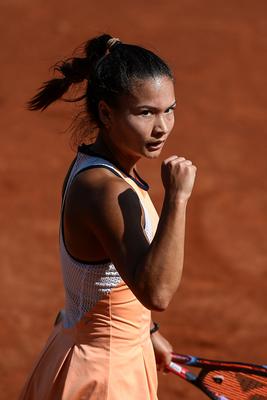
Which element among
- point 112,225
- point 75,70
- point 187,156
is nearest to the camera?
point 112,225

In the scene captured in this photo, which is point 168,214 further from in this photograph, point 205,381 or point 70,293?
point 205,381

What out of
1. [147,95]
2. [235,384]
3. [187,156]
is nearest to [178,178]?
[147,95]

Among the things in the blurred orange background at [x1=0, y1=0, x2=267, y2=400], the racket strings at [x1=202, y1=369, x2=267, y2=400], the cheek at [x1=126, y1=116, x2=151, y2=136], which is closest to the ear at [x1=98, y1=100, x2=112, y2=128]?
the cheek at [x1=126, y1=116, x2=151, y2=136]

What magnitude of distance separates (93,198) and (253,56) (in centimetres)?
765

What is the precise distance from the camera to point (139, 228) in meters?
2.67

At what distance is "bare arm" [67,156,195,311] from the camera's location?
255 centimetres

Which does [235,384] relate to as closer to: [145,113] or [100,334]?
[100,334]

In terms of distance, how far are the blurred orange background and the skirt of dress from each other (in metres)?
2.31

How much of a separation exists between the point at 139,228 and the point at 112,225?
77 mm

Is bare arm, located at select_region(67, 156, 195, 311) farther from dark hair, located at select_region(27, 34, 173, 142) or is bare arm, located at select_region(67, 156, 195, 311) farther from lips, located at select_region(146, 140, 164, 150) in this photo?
dark hair, located at select_region(27, 34, 173, 142)

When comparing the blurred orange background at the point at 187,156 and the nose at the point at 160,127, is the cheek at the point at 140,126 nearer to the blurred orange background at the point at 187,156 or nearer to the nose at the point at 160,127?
the nose at the point at 160,127

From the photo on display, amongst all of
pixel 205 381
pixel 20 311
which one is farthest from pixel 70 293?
pixel 20 311

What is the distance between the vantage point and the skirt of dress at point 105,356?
2.90 metres

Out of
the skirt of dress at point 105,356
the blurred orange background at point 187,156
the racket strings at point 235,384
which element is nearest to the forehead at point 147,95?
the skirt of dress at point 105,356
